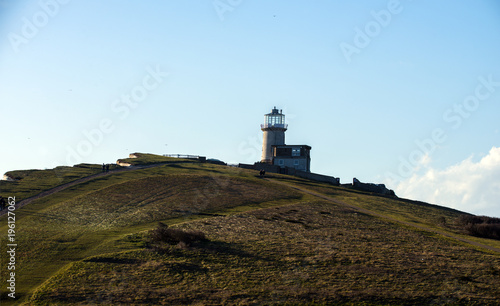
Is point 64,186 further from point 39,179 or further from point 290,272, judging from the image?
point 290,272

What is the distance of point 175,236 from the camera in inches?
1730

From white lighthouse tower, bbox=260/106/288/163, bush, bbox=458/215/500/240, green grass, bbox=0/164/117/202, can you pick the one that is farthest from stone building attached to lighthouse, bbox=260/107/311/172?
bush, bbox=458/215/500/240

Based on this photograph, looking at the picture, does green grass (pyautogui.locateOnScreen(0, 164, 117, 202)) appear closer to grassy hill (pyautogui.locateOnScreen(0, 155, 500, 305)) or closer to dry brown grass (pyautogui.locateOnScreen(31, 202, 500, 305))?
grassy hill (pyautogui.locateOnScreen(0, 155, 500, 305))

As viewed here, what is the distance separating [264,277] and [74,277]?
496 inches

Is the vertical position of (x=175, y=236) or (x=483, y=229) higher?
(x=483, y=229)

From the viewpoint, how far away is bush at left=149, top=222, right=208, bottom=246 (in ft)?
144

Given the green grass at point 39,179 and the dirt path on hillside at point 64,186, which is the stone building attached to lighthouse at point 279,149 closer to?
the dirt path on hillside at point 64,186

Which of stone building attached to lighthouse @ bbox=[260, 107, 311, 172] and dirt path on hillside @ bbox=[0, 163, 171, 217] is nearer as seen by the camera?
dirt path on hillside @ bbox=[0, 163, 171, 217]

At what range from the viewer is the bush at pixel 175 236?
43.8 metres

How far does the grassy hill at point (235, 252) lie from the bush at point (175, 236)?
55cm

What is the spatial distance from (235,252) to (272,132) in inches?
3116

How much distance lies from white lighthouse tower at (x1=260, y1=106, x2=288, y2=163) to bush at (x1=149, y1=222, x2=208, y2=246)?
73568 millimetres

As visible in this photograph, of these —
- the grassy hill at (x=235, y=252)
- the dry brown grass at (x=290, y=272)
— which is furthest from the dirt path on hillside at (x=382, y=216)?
the dry brown grass at (x=290, y=272)

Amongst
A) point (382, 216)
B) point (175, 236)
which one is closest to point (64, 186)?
point (175, 236)
